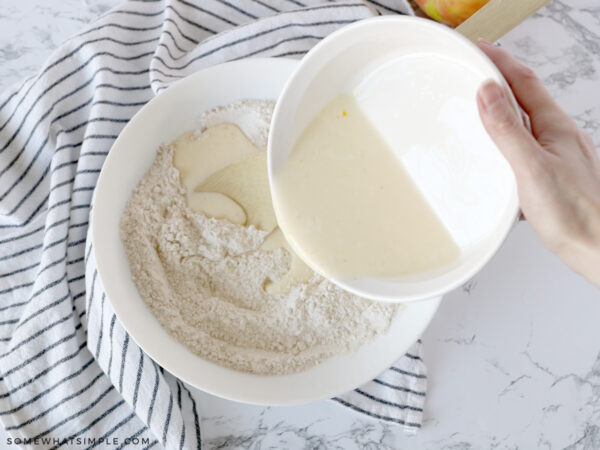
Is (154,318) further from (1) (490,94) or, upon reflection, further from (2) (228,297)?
(1) (490,94)

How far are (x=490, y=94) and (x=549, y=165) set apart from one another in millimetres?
116

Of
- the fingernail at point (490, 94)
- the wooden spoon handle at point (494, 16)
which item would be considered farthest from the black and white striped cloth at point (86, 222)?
the fingernail at point (490, 94)

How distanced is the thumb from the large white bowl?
308mm

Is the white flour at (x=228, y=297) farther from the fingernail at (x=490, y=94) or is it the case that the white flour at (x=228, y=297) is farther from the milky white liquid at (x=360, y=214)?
the fingernail at (x=490, y=94)

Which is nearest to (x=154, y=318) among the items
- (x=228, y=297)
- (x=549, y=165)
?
(x=228, y=297)

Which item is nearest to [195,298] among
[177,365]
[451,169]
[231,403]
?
[177,365]

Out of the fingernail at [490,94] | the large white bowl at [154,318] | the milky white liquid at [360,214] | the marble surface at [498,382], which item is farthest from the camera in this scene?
the marble surface at [498,382]

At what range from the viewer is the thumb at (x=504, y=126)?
0.63 meters

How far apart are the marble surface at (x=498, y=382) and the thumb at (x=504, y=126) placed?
42 centimetres

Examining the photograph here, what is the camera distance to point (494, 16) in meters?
0.81

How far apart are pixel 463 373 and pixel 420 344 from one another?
95 millimetres

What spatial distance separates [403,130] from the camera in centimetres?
76

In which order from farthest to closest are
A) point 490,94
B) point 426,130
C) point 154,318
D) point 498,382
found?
point 498,382, point 154,318, point 426,130, point 490,94

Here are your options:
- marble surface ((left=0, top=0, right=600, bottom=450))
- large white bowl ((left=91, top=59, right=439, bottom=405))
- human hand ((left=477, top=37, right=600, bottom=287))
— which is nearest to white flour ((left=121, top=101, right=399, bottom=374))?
large white bowl ((left=91, top=59, right=439, bottom=405))
